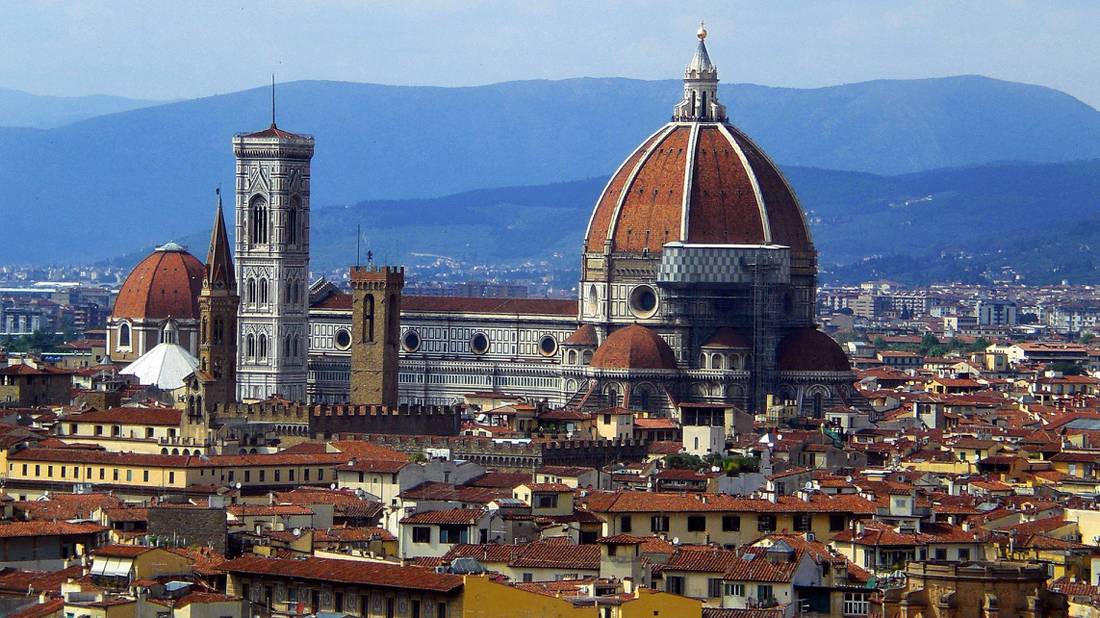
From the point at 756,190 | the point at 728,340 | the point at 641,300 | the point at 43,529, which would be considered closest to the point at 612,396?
the point at 728,340

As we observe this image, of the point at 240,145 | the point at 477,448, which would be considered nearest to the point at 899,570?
the point at 477,448

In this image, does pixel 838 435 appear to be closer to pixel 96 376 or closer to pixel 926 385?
pixel 96 376

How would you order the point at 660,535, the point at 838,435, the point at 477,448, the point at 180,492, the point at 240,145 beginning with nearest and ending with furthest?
the point at 660,535
the point at 180,492
the point at 477,448
the point at 838,435
the point at 240,145

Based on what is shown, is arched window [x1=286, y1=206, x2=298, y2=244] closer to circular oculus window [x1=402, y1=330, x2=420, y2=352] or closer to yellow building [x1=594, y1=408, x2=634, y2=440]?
circular oculus window [x1=402, y1=330, x2=420, y2=352]

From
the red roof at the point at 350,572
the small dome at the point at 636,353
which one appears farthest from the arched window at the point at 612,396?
the red roof at the point at 350,572

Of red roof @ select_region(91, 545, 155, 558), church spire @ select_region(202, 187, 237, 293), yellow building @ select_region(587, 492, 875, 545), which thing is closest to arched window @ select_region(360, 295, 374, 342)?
church spire @ select_region(202, 187, 237, 293)

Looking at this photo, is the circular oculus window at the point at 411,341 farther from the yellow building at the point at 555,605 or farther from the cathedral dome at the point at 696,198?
the yellow building at the point at 555,605
